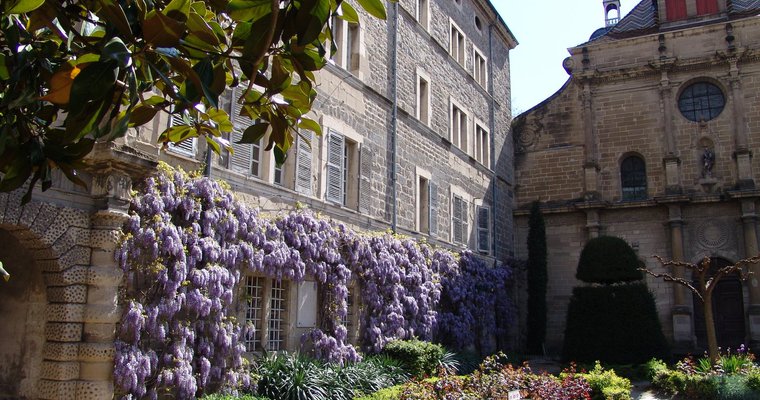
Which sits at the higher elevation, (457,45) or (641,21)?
(641,21)

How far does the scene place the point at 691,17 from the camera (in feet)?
78.0

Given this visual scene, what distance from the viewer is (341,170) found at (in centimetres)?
1341

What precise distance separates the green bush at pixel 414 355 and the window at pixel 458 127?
709cm

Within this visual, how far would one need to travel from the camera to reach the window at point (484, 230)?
20189 mm

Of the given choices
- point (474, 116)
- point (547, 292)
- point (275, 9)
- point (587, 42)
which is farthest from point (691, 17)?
point (275, 9)

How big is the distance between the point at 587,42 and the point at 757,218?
26.6 ft

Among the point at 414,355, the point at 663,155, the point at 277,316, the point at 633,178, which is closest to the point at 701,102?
the point at 663,155

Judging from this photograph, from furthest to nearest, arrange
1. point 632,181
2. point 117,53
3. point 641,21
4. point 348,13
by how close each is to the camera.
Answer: point 641,21
point 632,181
point 348,13
point 117,53

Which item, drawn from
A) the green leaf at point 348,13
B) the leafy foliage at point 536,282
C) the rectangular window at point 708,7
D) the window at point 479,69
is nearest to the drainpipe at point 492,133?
the window at point 479,69

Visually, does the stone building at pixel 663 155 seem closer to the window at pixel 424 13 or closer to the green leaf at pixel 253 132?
the window at pixel 424 13

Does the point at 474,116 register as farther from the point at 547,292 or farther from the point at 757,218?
the point at 757,218

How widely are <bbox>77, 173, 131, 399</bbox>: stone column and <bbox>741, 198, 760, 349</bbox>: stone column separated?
17970 millimetres

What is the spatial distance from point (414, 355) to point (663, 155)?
13058mm

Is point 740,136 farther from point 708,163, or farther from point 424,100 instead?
point 424,100
